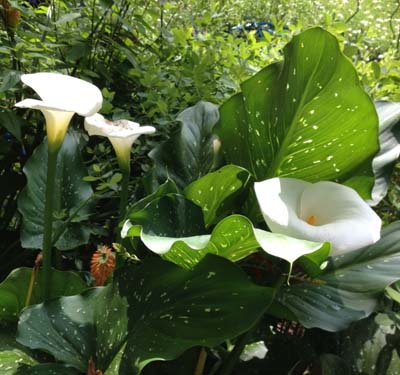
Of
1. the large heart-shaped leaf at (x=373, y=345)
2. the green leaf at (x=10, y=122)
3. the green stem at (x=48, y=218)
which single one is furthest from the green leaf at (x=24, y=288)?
the large heart-shaped leaf at (x=373, y=345)

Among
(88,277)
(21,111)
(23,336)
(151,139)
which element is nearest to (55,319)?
(23,336)

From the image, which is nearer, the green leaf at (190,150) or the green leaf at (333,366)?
the green leaf at (333,366)

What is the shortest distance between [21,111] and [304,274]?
0.66 meters

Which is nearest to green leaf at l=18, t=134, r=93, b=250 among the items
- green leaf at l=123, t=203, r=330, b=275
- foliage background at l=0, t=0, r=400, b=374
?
foliage background at l=0, t=0, r=400, b=374

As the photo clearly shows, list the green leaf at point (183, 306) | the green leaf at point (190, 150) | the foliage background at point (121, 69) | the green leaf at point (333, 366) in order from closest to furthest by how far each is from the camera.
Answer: the green leaf at point (183, 306)
the green leaf at point (333, 366)
the green leaf at point (190, 150)
the foliage background at point (121, 69)

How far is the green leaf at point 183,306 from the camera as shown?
0.60 m

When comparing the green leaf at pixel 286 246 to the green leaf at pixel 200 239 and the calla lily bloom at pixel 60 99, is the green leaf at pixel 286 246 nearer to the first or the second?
the green leaf at pixel 200 239

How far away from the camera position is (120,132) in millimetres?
686

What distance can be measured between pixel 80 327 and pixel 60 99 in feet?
0.91

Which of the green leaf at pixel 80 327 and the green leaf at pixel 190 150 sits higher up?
the green leaf at pixel 190 150

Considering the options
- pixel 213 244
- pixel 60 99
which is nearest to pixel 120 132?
pixel 60 99

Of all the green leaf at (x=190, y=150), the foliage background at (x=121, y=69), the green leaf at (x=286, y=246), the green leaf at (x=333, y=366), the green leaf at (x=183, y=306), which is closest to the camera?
the green leaf at (x=286, y=246)

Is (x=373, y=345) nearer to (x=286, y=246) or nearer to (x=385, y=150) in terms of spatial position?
(x=385, y=150)

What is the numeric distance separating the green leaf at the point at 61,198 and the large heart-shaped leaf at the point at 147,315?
0.20 metres
